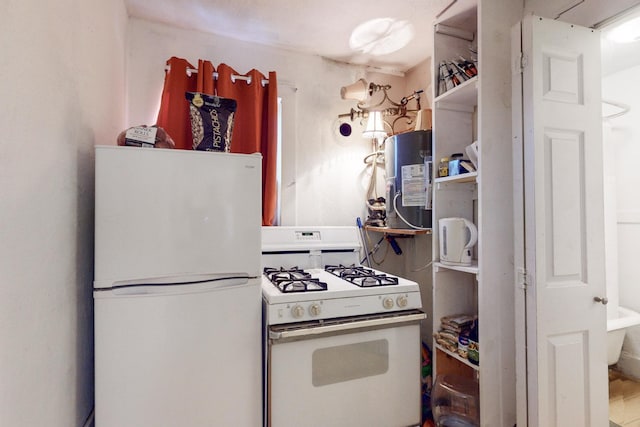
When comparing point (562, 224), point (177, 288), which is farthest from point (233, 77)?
point (562, 224)

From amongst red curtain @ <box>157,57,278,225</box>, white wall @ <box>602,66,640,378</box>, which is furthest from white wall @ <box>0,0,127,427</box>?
white wall @ <box>602,66,640,378</box>

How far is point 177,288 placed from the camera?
1238mm

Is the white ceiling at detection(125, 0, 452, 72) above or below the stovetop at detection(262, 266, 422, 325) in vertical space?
above

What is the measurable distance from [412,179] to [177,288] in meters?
1.40

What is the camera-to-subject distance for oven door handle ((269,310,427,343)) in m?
1.30

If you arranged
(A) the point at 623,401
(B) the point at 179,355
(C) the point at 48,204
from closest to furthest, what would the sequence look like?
(C) the point at 48,204 < (B) the point at 179,355 < (A) the point at 623,401

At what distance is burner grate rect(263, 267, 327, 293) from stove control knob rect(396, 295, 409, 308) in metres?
0.37

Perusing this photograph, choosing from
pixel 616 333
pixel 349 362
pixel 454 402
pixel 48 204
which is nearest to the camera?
pixel 48 204

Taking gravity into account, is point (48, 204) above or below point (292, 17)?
below

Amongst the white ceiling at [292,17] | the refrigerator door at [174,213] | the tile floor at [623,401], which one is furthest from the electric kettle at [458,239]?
the tile floor at [623,401]

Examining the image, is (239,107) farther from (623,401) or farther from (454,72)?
(623,401)

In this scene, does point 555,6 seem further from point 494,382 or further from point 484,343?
point 494,382

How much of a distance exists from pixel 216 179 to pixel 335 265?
3.31ft

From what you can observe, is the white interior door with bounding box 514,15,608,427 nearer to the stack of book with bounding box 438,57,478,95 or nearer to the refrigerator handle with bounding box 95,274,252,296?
the stack of book with bounding box 438,57,478,95
